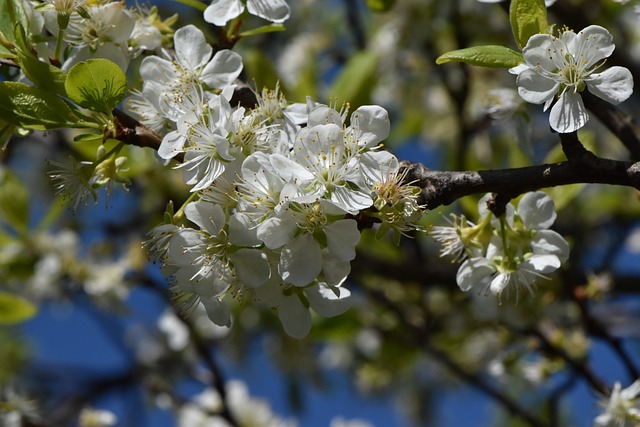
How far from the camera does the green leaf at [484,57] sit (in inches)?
42.4

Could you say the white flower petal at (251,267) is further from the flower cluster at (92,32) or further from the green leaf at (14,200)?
the green leaf at (14,200)

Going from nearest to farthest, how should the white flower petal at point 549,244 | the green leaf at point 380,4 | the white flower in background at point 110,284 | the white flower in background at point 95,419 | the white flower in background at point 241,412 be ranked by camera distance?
Answer: the white flower petal at point 549,244, the green leaf at point 380,4, the white flower in background at point 95,419, the white flower in background at point 110,284, the white flower in background at point 241,412

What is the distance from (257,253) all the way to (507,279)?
416 mm

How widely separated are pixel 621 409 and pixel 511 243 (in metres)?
0.53

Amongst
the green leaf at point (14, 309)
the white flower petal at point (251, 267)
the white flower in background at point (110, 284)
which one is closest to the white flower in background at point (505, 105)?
the white flower petal at point (251, 267)

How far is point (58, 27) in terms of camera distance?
1235 millimetres

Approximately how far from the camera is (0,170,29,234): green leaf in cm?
239

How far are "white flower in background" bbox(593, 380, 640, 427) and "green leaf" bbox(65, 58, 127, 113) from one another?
1.15m

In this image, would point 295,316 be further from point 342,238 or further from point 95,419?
point 95,419

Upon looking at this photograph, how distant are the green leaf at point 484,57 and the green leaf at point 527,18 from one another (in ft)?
0.19

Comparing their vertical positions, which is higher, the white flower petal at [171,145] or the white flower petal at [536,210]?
the white flower petal at [171,145]

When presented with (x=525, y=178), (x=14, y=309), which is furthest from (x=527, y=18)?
(x=14, y=309)

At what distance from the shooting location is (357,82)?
8.21ft

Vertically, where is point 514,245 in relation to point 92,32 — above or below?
below
